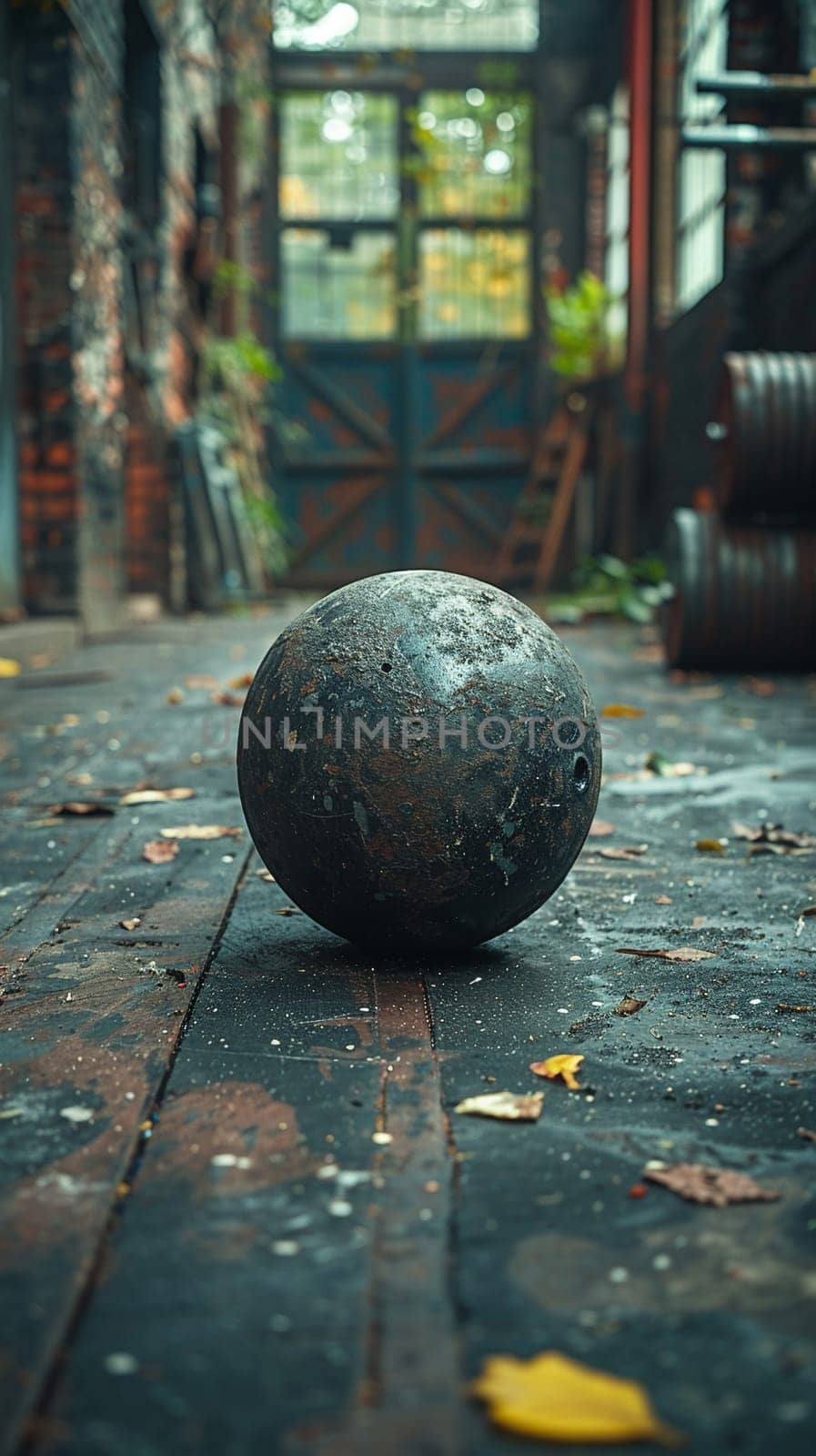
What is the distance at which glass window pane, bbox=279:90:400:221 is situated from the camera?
15.5 meters

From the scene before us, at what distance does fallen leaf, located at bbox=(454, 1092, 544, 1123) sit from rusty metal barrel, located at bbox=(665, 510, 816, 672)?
533 cm

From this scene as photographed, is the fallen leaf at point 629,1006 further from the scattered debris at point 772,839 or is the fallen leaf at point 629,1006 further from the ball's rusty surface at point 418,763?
the scattered debris at point 772,839

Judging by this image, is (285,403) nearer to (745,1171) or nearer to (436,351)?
(436,351)

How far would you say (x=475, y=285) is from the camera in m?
15.8

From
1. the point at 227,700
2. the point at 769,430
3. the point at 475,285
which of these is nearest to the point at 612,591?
the point at 475,285

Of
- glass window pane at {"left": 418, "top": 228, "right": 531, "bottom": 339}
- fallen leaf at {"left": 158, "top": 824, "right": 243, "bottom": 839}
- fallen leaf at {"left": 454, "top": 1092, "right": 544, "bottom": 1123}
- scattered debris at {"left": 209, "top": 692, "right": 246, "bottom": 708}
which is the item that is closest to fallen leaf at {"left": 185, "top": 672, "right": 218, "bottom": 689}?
scattered debris at {"left": 209, "top": 692, "right": 246, "bottom": 708}

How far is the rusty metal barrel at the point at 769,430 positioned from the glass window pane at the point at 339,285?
9282mm

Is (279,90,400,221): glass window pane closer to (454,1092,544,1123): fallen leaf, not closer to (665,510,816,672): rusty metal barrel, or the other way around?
(665,510,816,672): rusty metal barrel

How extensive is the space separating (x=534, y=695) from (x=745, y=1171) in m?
0.97

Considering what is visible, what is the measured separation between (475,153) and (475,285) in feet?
4.62

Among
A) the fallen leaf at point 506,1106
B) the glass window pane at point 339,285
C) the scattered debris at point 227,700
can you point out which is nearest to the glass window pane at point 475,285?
the glass window pane at point 339,285

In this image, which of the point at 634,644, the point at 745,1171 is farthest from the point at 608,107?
the point at 745,1171

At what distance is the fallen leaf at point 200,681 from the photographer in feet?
22.4

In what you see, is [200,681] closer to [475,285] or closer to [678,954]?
[678,954]
